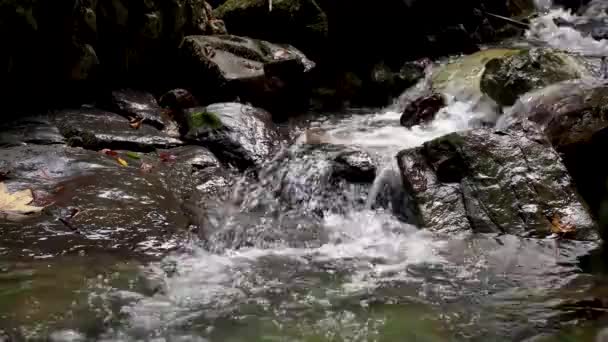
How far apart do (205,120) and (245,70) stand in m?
1.40

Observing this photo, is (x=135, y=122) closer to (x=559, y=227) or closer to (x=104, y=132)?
(x=104, y=132)

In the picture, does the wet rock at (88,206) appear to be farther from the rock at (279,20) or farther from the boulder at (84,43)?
the rock at (279,20)

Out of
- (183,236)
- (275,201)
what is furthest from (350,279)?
(275,201)

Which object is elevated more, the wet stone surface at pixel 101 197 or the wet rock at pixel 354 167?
the wet rock at pixel 354 167

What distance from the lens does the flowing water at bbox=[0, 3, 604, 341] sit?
303 cm

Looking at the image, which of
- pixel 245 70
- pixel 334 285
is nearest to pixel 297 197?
pixel 334 285

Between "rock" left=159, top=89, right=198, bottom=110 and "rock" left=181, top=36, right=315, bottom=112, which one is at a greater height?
"rock" left=181, top=36, right=315, bottom=112

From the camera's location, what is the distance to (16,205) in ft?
13.6

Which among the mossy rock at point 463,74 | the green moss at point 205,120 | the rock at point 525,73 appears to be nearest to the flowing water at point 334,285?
the green moss at point 205,120

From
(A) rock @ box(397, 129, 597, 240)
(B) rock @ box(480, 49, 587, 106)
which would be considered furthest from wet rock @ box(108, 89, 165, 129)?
(B) rock @ box(480, 49, 587, 106)

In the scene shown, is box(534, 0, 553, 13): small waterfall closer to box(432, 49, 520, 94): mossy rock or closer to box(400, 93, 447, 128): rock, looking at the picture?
box(432, 49, 520, 94): mossy rock

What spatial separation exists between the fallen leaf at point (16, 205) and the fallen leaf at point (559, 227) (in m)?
4.22

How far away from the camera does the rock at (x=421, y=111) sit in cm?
804

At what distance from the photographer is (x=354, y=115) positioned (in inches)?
340
